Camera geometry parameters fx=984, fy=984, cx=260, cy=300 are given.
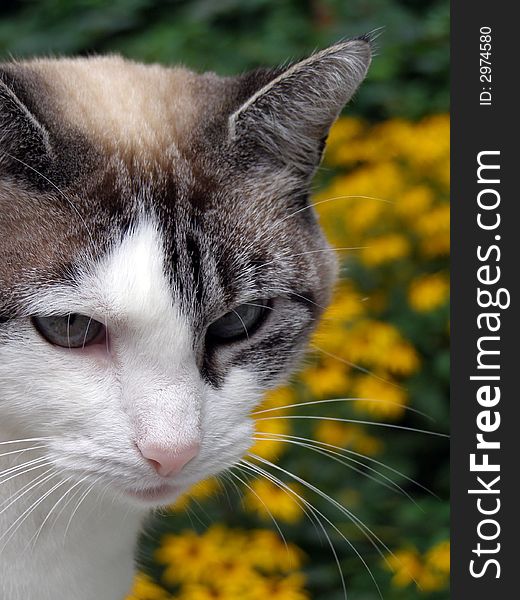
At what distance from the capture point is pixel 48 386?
57.9 inches

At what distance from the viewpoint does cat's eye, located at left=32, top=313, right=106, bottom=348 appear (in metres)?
1.46

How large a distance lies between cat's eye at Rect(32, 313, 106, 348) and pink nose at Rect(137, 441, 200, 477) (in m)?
0.18

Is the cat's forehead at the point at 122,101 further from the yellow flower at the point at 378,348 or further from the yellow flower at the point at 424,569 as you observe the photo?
the yellow flower at the point at 424,569

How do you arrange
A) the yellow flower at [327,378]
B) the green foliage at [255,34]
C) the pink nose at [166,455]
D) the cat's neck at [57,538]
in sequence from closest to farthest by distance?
the pink nose at [166,455]
the cat's neck at [57,538]
the yellow flower at [327,378]
the green foliage at [255,34]

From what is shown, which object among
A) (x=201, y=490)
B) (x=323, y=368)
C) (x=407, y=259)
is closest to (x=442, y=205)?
(x=407, y=259)

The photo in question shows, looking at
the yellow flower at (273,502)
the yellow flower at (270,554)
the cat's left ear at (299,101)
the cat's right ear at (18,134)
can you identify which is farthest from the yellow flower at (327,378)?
the cat's right ear at (18,134)

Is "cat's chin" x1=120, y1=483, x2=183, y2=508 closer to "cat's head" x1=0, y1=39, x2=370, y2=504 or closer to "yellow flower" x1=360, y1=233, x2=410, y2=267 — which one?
"cat's head" x1=0, y1=39, x2=370, y2=504

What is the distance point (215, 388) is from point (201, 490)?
2.84 ft

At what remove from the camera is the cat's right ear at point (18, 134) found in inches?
56.6

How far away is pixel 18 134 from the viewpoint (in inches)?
57.7

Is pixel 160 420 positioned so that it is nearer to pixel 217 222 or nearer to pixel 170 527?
pixel 217 222

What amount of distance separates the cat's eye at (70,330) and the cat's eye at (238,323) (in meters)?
0.19

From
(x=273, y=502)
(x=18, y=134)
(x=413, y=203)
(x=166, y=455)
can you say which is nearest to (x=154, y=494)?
(x=166, y=455)

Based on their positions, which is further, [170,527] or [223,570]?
[170,527]
